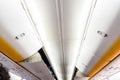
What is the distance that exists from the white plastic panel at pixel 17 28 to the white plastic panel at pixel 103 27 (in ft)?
1.85

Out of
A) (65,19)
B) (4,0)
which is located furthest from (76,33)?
(4,0)

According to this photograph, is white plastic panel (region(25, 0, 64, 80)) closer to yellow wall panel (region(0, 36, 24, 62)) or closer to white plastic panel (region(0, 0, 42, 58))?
white plastic panel (region(0, 0, 42, 58))

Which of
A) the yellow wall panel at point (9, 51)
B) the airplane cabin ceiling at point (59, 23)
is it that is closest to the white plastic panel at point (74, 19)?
the airplane cabin ceiling at point (59, 23)

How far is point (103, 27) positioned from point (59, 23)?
0.40m

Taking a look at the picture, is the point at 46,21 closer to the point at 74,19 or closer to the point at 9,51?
the point at 74,19

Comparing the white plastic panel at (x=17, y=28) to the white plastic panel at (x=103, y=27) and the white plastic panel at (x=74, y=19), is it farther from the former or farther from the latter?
the white plastic panel at (x=103, y=27)

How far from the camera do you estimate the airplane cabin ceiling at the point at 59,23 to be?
1576 millimetres

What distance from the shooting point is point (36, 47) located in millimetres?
2525

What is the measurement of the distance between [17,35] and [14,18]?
0.35m

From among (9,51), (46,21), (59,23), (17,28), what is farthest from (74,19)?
(9,51)

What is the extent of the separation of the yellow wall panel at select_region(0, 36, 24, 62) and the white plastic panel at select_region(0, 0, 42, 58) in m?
0.04

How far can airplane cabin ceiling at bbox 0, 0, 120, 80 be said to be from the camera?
1.58 m

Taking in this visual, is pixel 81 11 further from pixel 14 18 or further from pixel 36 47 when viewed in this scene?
pixel 36 47

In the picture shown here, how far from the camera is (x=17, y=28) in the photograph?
1879 mm
